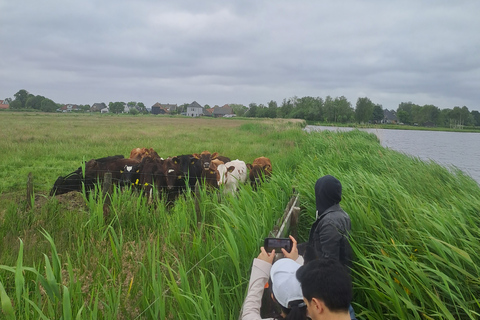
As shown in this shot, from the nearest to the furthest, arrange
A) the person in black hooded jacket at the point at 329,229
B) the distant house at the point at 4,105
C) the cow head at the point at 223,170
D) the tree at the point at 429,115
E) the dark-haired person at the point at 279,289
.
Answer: the dark-haired person at the point at 279,289 < the person in black hooded jacket at the point at 329,229 < the cow head at the point at 223,170 < the tree at the point at 429,115 < the distant house at the point at 4,105

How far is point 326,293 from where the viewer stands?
64.4 inches

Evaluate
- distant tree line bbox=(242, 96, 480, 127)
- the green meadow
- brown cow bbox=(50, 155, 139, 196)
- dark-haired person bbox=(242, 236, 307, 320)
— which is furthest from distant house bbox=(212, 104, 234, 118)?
dark-haired person bbox=(242, 236, 307, 320)

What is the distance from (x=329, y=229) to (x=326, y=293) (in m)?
1.06

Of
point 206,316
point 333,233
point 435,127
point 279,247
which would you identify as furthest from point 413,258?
point 435,127

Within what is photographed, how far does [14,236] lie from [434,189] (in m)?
5.71

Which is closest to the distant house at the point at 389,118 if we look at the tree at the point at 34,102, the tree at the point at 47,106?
the tree at the point at 47,106

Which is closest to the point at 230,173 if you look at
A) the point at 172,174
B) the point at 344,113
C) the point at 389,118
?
the point at 172,174

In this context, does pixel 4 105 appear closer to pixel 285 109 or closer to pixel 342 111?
pixel 285 109

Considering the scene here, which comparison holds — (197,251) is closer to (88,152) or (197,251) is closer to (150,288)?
(150,288)

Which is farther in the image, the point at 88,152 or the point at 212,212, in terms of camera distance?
the point at 88,152

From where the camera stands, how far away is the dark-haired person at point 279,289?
1.82 meters

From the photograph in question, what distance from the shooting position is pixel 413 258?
261cm

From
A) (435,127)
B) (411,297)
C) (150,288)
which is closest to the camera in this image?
(411,297)

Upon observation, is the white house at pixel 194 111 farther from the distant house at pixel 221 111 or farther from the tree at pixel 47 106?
the tree at pixel 47 106
